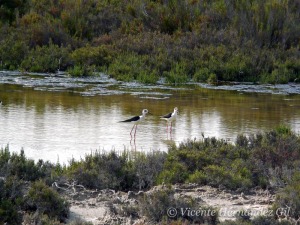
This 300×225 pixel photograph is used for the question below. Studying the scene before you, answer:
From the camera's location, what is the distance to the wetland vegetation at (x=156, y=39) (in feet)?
A: 73.6

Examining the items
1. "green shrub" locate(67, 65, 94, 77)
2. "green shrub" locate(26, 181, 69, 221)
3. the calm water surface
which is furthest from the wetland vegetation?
"green shrub" locate(26, 181, 69, 221)

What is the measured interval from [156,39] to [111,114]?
1004 centimetres

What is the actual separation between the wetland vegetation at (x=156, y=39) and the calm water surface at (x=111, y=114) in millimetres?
1864

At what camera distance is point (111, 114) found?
609 inches

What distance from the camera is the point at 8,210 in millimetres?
7020

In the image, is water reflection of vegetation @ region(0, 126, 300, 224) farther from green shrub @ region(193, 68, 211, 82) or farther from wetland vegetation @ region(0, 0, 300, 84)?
green shrub @ region(193, 68, 211, 82)

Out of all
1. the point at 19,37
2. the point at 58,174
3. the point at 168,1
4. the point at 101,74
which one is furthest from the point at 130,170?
the point at 168,1

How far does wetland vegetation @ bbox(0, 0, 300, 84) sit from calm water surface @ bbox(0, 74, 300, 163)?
1864 millimetres

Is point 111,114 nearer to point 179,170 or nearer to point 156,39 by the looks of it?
point 179,170

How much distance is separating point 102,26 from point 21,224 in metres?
21.0

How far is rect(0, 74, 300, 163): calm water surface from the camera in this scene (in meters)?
12.4

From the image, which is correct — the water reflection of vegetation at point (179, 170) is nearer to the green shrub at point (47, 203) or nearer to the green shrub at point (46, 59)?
the green shrub at point (47, 203)

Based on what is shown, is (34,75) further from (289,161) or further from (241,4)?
(289,161)

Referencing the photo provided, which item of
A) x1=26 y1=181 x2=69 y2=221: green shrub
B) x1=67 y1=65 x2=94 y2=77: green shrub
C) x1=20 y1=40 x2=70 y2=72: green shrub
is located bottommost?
x1=26 y1=181 x2=69 y2=221: green shrub
